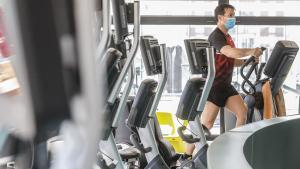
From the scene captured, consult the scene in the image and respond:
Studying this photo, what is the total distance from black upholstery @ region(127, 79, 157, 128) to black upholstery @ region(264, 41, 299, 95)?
59.4 inches

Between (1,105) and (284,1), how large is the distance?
546 centimetres

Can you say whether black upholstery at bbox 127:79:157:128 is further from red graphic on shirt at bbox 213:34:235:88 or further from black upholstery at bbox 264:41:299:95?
black upholstery at bbox 264:41:299:95

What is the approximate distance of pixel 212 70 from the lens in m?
3.56

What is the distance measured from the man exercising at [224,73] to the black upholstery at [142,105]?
2.57 feet

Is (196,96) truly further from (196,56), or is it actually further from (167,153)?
(167,153)

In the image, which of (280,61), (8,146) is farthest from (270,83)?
(8,146)

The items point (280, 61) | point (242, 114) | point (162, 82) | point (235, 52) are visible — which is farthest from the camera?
point (280, 61)

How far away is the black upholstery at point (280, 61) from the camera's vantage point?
4305mm

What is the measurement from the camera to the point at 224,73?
4285 mm

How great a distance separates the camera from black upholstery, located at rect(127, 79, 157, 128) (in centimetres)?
355

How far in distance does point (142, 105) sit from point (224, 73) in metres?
1.14

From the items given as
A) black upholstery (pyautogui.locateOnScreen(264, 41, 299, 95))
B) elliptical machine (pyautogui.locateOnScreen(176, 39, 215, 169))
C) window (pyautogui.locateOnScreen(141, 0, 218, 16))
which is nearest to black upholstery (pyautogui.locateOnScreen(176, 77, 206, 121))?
elliptical machine (pyautogui.locateOnScreen(176, 39, 215, 169))

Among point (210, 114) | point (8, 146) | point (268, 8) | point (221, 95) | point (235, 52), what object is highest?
point (268, 8)

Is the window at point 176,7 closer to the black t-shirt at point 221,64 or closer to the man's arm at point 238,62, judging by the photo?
the man's arm at point 238,62
